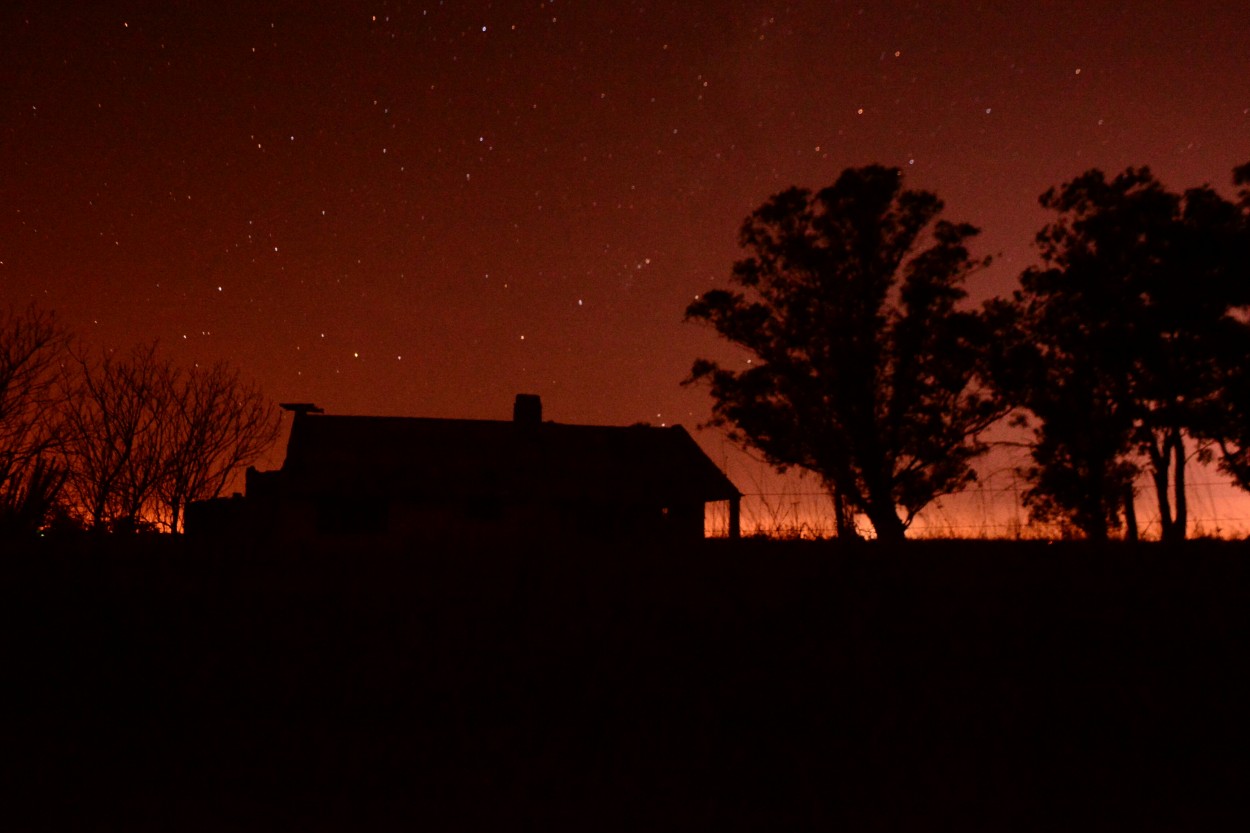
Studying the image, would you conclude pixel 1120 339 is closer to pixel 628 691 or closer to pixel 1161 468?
pixel 1161 468

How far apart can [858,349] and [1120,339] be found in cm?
665

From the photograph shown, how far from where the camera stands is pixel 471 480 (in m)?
27.6

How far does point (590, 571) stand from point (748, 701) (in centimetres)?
210

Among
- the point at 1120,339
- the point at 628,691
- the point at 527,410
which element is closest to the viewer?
the point at 628,691

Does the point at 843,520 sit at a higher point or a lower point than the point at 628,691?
higher

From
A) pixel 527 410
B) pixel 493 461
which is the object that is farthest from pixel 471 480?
pixel 527 410

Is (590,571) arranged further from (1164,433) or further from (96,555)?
(1164,433)

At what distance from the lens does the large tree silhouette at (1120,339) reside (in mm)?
24000

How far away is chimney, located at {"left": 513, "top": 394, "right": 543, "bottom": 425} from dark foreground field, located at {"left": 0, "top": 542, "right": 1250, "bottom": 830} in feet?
77.7

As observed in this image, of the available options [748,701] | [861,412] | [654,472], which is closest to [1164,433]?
[861,412]

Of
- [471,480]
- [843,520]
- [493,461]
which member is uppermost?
[493,461]

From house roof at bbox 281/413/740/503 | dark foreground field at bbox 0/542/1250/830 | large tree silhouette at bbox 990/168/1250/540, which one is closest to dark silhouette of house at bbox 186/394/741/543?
house roof at bbox 281/413/740/503

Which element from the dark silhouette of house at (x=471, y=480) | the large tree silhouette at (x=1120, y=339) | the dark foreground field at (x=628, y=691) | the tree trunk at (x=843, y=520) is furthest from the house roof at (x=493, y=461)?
the dark foreground field at (x=628, y=691)

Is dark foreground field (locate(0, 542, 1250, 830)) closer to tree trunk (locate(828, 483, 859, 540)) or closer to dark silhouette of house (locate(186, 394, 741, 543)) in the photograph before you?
tree trunk (locate(828, 483, 859, 540))
